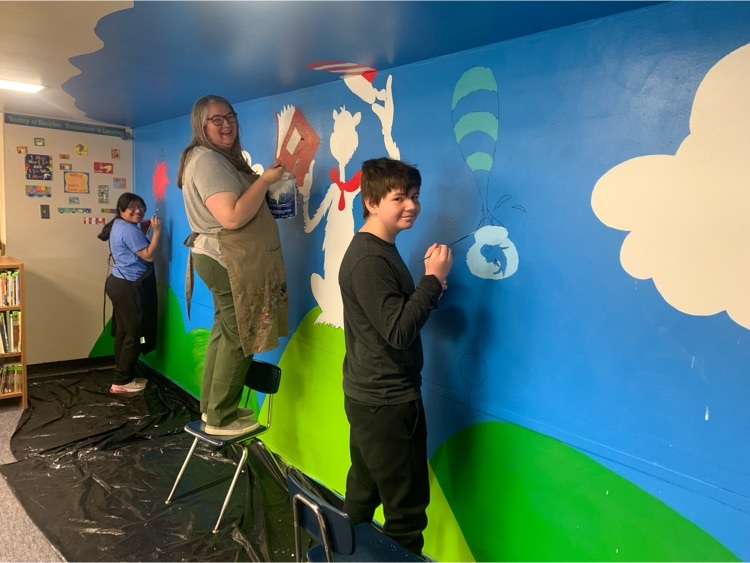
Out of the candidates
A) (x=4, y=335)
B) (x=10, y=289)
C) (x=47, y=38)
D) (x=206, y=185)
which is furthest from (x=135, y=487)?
(x=47, y=38)

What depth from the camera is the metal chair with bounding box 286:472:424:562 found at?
4.00 feet

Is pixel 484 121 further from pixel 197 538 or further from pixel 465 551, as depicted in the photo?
pixel 197 538

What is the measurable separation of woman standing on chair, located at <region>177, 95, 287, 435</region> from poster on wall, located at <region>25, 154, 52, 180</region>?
254 cm

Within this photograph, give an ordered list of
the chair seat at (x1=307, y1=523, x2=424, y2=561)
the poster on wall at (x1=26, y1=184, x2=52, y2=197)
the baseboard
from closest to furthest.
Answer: the chair seat at (x1=307, y1=523, x2=424, y2=561) → the poster on wall at (x1=26, y1=184, x2=52, y2=197) → the baseboard

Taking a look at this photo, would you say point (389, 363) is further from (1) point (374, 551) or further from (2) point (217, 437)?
(2) point (217, 437)

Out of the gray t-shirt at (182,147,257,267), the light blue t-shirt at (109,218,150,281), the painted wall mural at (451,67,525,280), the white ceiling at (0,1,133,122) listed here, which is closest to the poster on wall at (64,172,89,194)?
the light blue t-shirt at (109,218,150,281)

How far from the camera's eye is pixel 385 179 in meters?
1.54

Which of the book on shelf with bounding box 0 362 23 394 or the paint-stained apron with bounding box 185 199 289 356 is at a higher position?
the paint-stained apron with bounding box 185 199 289 356

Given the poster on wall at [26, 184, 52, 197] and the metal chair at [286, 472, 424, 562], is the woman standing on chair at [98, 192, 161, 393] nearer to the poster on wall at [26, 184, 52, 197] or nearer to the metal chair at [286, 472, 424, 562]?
the poster on wall at [26, 184, 52, 197]

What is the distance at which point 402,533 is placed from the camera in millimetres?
1529

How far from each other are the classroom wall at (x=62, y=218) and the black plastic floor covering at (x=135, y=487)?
0.85 metres

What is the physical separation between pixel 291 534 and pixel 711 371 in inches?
65.7

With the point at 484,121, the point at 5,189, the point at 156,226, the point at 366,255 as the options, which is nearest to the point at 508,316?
the point at 366,255

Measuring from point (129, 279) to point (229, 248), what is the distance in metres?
1.97
